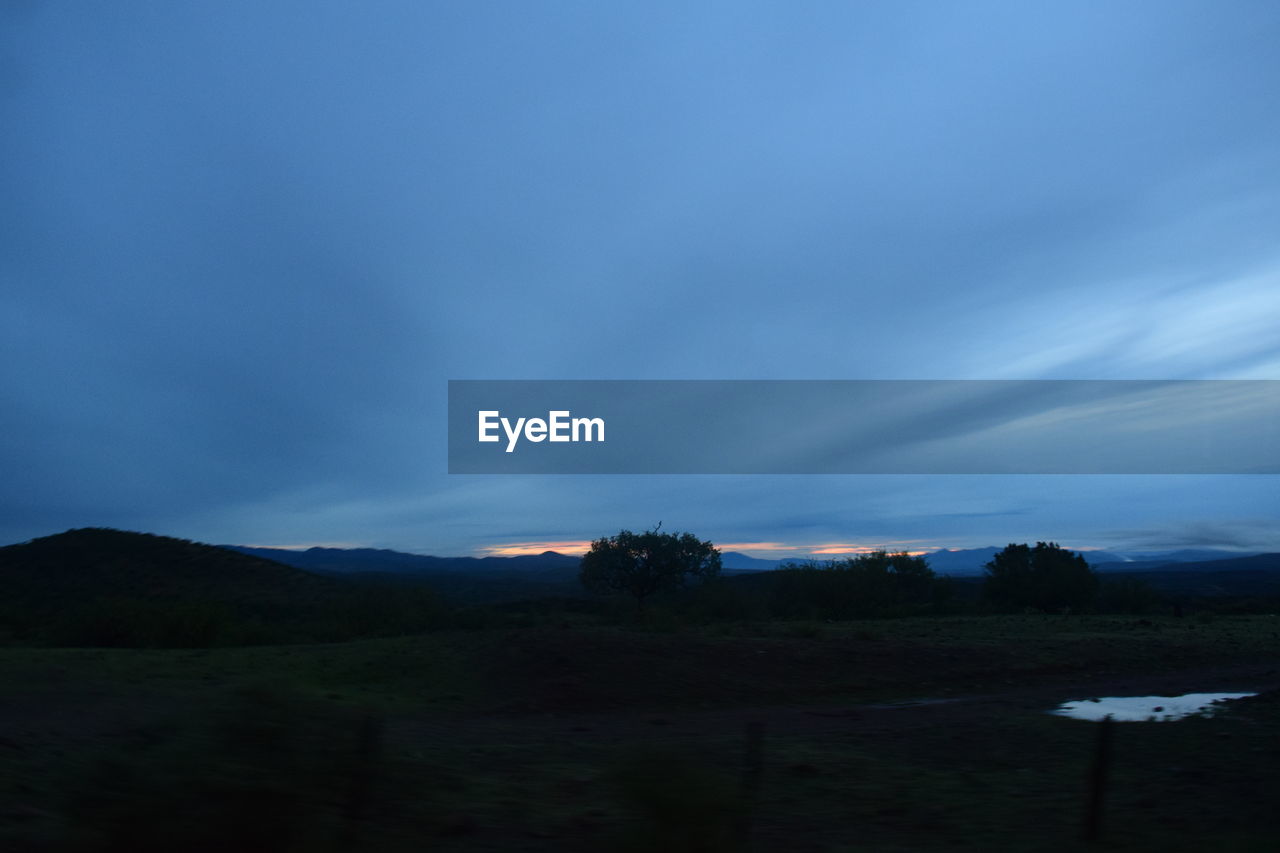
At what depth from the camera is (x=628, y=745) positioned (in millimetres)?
15117

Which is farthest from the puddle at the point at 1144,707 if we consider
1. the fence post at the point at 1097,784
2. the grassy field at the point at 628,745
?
the fence post at the point at 1097,784

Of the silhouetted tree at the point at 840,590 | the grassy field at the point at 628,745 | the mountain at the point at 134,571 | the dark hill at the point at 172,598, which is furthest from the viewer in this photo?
the mountain at the point at 134,571

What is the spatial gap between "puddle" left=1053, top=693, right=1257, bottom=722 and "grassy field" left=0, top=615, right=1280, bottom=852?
37.3 inches

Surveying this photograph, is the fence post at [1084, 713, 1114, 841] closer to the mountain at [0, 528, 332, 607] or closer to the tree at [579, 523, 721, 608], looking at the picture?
the tree at [579, 523, 721, 608]

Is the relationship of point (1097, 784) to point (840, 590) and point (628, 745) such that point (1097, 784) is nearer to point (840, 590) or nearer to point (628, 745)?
point (628, 745)

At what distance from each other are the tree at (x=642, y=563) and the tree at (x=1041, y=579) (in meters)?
21.8

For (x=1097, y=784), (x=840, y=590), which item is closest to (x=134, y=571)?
(x=840, y=590)

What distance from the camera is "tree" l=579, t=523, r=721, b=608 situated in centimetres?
5534

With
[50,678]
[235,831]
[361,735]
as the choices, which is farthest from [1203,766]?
[50,678]

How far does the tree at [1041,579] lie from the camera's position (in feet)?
189

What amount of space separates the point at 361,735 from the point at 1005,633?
1347 inches

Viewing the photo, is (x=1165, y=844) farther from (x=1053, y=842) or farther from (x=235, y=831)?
(x=235, y=831)

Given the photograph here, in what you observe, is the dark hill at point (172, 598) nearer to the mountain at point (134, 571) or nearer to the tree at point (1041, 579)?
the mountain at point (134, 571)

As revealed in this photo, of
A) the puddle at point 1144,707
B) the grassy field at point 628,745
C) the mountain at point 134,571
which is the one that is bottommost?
the puddle at point 1144,707
